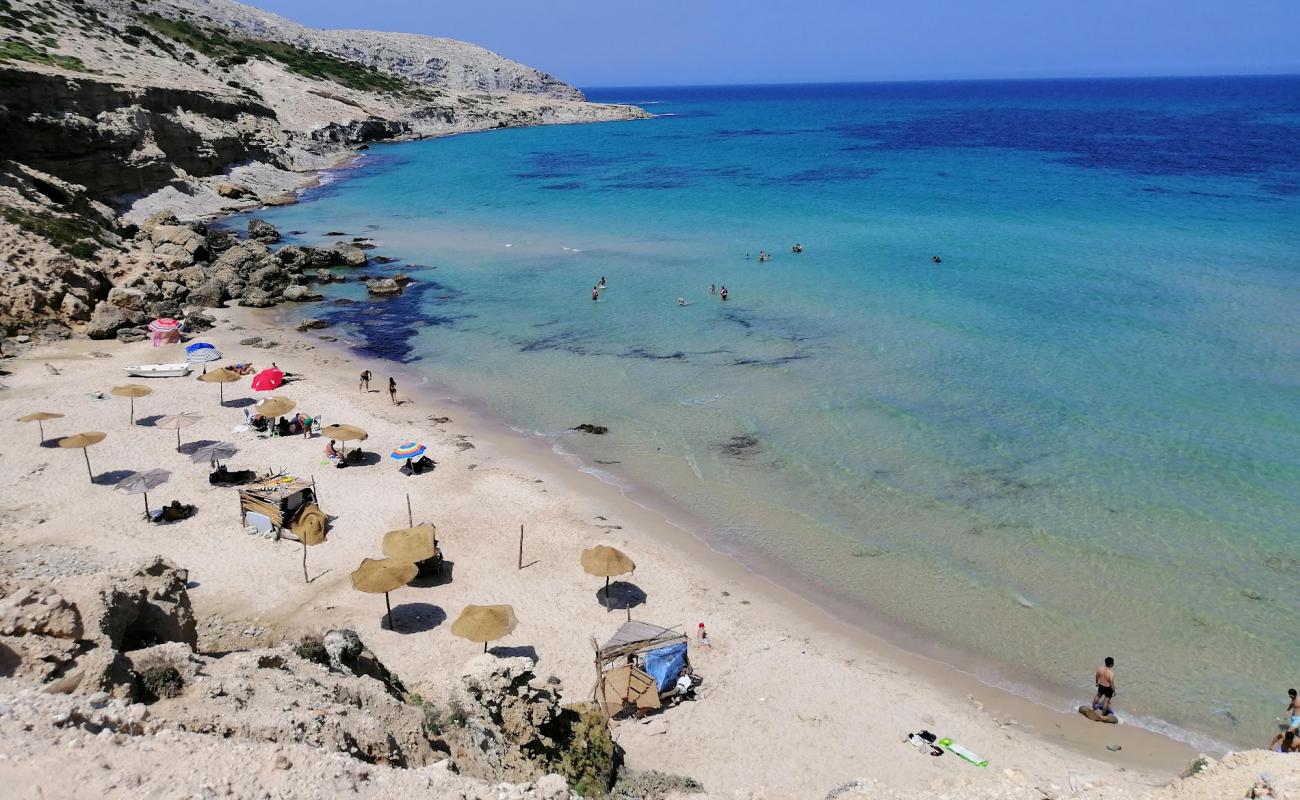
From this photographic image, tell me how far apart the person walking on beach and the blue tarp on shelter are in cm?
785

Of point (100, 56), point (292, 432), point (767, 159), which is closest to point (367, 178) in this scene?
point (100, 56)

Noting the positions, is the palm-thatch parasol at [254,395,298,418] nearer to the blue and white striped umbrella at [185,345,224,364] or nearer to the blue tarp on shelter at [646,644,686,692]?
the blue and white striped umbrella at [185,345,224,364]

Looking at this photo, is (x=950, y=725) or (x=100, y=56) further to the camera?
(x=100, y=56)

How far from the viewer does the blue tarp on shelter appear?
1523cm

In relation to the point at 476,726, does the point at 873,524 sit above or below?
below

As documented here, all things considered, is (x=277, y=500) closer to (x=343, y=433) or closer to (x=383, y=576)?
(x=343, y=433)

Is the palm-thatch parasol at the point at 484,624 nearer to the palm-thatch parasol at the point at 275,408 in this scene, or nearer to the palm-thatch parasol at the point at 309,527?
the palm-thatch parasol at the point at 309,527

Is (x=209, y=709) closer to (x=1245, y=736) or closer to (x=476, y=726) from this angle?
(x=476, y=726)

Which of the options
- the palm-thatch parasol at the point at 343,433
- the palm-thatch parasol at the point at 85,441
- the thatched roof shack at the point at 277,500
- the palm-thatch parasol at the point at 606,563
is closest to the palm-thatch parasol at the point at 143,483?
the palm-thatch parasol at the point at 85,441

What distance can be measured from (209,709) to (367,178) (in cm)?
8199

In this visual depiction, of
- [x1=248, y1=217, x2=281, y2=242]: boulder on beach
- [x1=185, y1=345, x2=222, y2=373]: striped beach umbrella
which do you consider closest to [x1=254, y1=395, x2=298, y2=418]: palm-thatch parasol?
[x1=185, y1=345, x2=222, y2=373]: striped beach umbrella

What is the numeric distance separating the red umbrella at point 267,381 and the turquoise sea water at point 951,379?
242 inches

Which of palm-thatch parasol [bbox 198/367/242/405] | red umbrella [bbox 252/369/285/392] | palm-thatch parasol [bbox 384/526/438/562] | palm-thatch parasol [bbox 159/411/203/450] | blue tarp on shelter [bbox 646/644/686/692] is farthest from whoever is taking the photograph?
red umbrella [bbox 252/369/285/392]

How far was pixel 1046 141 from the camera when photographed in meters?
109
